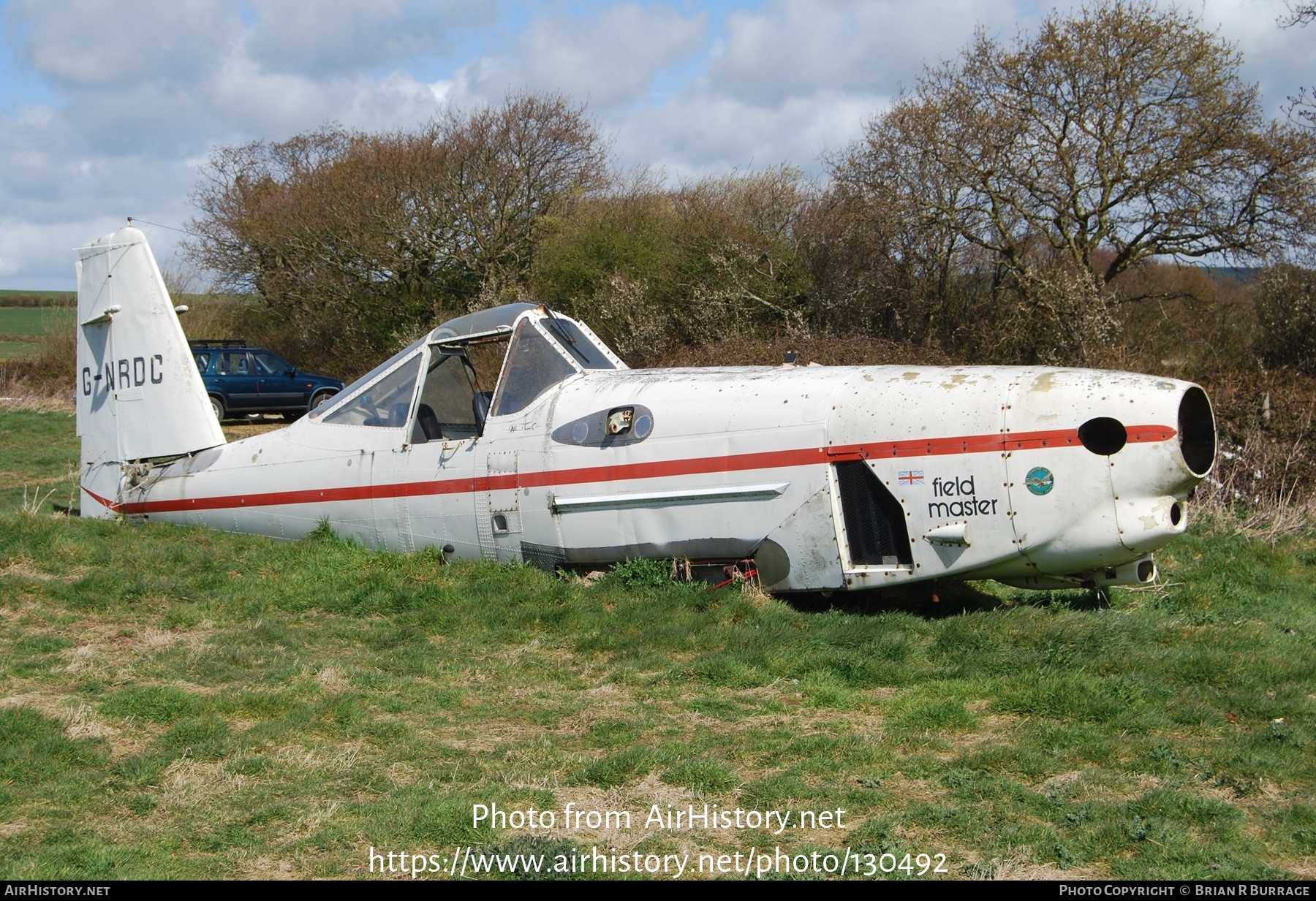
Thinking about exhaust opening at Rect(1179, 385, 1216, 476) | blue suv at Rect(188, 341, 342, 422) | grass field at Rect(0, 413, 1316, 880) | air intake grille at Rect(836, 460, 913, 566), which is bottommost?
grass field at Rect(0, 413, 1316, 880)

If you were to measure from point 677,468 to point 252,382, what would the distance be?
72.0 ft

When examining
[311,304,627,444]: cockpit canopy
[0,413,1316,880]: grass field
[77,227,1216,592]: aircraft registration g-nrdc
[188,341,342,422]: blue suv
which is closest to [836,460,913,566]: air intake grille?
[77,227,1216,592]: aircraft registration g-nrdc

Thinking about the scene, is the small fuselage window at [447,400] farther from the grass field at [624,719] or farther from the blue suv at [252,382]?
the blue suv at [252,382]

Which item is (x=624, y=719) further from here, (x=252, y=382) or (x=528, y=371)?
(x=252, y=382)

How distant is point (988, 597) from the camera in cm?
847

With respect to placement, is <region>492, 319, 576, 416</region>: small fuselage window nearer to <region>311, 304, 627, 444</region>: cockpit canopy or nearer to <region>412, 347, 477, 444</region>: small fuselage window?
<region>311, 304, 627, 444</region>: cockpit canopy

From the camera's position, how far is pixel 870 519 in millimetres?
7559

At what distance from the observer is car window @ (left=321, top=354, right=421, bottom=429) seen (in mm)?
9617

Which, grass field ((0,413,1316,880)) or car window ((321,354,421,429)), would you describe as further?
car window ((321,354,421,429))

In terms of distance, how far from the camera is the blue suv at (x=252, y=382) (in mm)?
26875

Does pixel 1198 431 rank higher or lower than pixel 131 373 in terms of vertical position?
lower

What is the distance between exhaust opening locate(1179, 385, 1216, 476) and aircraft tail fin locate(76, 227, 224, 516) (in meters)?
8.84

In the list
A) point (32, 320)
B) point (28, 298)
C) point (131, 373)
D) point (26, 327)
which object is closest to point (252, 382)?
point (131, 373)

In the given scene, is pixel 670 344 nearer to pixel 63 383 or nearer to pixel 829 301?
pixel 829 301
